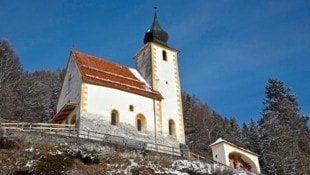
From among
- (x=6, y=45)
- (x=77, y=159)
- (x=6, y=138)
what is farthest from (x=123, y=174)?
(x=6, y=45)

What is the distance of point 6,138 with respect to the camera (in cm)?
2100

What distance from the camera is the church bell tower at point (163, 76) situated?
3145 cm

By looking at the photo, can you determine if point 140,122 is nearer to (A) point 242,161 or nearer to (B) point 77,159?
(B) point 77,159

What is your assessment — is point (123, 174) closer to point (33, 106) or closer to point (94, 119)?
point (94, 119)

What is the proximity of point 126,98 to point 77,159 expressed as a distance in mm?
9190

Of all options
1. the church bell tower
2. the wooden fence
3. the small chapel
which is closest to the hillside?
the wooden fence

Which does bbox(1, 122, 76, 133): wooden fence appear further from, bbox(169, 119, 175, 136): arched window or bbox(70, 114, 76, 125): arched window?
bbox(169, 119, 175, 136): arched window

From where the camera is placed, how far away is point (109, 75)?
30.9 meters

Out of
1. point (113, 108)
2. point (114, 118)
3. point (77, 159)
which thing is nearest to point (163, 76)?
point (113, 108)

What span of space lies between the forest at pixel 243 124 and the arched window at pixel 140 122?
11.3 metres

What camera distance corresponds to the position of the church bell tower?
3145cm

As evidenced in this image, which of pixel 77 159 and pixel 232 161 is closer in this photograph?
pixel 77 159

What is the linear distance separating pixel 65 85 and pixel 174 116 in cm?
909

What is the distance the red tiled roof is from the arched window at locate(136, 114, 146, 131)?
1.87 m
